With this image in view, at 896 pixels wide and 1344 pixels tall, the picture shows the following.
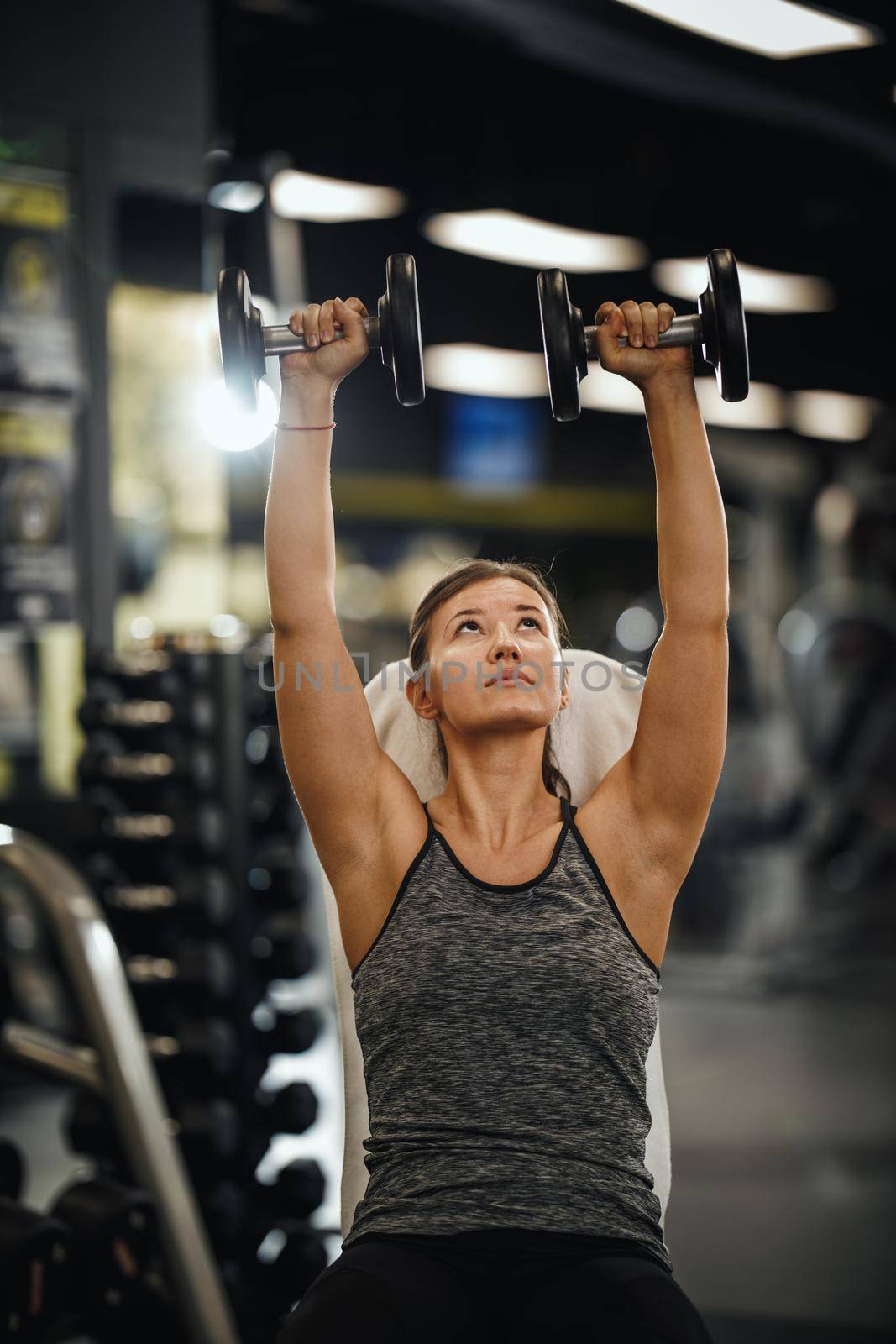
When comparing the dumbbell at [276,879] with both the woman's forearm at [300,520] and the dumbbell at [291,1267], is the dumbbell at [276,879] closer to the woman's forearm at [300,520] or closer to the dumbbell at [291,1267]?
the dumbbell at [291,1267]

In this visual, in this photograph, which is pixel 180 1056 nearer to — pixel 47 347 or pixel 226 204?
pixel 226 204

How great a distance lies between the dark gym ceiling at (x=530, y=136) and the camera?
5.00m

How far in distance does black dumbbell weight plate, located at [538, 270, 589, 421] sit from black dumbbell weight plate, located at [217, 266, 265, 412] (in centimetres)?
24

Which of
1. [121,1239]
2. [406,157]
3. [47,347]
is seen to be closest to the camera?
[121,1239]

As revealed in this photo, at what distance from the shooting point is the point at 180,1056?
2.37 m

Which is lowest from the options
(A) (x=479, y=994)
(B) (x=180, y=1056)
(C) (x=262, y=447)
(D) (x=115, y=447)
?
(B) (x=180, y=1056)

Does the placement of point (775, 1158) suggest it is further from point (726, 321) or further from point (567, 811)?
point (726, 321)

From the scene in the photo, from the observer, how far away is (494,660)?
1198 millimetres

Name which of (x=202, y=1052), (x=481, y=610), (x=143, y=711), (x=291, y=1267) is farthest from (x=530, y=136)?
(x=481, y=610)

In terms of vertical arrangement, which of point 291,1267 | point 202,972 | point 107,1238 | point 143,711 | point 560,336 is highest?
point 560,336

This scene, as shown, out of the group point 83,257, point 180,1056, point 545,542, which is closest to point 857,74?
point 83,257

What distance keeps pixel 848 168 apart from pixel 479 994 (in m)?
5.14

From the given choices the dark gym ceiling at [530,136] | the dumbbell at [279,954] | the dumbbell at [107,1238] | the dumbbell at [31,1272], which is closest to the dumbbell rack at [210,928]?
the dumbbell at [279,954]

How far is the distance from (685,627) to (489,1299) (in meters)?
0.58
